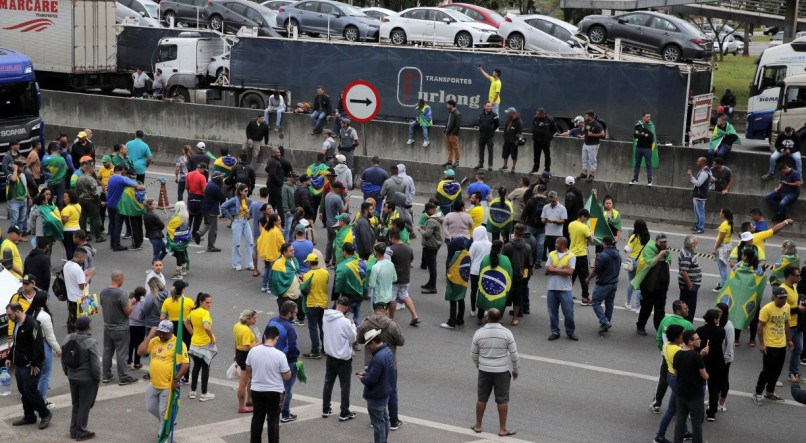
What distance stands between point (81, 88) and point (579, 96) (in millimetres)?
15884

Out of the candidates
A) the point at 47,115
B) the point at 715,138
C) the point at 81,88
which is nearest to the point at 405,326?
the point at 715,138

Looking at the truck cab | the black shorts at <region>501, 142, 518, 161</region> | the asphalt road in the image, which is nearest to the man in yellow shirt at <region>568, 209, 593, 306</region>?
the asphalt road

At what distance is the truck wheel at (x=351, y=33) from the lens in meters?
38.6

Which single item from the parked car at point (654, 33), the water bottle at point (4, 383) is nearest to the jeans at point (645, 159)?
the parked car at point (654, 33)

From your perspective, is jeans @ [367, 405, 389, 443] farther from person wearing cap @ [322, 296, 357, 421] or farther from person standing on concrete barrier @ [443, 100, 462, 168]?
person standing on concrete barrier @ [443, 100, 462, 168]

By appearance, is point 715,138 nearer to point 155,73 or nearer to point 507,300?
point 507,300

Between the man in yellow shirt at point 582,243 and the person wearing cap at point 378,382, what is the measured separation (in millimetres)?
5739

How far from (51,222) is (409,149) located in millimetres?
10713

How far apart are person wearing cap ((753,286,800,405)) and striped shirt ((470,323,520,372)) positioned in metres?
3.24

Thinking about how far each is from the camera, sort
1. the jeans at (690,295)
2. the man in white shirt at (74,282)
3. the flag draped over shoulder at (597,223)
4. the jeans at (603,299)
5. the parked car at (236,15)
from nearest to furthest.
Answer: the man in white shirt at (74,282), the jeans at (690,295), the jeans at (603,299), the flag draped over shoulder at (597,223), the parked car at (236,15)

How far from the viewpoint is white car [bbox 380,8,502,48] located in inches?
1417

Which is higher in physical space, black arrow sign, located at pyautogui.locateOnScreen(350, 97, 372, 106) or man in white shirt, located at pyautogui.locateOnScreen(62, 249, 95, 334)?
black arrow sign, located at pyautogui.locateOnScreen(350, 97, 372, 106)

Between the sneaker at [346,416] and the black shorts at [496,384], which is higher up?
the black shorts at [496,384]

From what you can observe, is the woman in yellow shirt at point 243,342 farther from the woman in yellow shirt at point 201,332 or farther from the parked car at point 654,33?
the parked car at point 654,33
